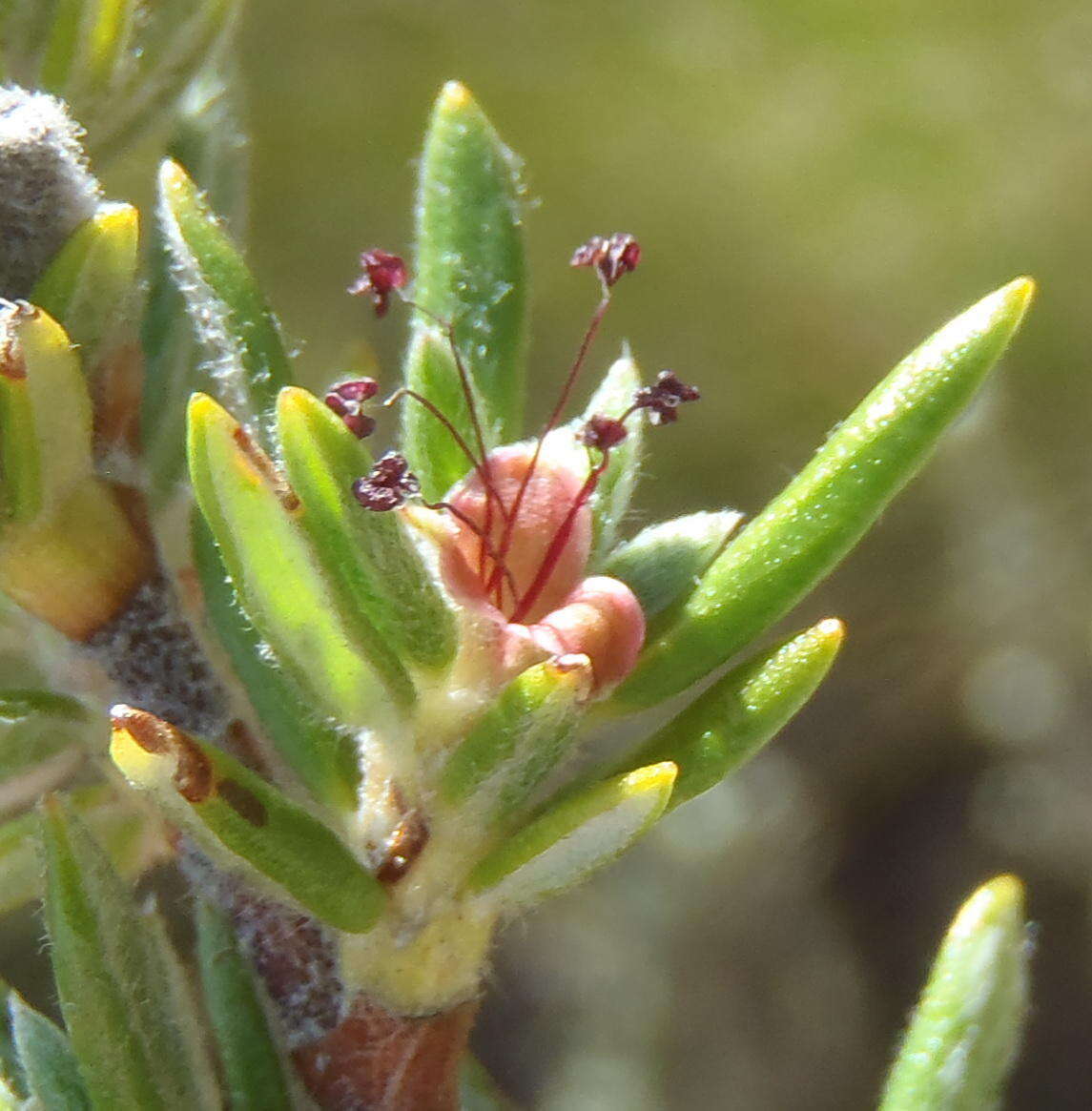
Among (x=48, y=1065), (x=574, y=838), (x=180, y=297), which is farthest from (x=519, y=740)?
(x=180, y=297)

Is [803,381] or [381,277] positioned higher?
[381,277]

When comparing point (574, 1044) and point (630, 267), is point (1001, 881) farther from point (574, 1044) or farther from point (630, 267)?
point (574, 1044)

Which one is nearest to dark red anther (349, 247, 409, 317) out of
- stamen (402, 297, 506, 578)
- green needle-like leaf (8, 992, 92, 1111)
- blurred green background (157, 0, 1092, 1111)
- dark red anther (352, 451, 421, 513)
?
stamen (402, 297, 506, 578)

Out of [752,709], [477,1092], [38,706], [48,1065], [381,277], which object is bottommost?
[477,1092]

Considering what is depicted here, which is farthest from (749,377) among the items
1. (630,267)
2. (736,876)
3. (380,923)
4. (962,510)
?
(380,923)

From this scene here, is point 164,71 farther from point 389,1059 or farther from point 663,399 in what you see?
point 389,1059

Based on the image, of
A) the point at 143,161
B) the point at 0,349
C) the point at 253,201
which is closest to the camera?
the point at 0,349

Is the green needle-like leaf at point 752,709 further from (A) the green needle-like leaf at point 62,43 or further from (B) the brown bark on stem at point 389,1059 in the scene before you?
(A) the green needle-like leaf at point 62,43

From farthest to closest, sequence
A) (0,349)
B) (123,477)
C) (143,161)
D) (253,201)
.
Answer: (253,201) < (143,161) < (123,477) < (0,349)
